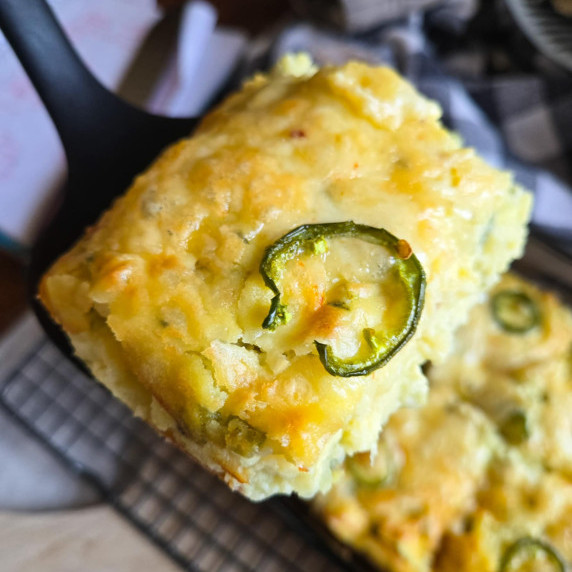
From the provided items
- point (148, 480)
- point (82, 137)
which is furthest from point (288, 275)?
point (148, 480)

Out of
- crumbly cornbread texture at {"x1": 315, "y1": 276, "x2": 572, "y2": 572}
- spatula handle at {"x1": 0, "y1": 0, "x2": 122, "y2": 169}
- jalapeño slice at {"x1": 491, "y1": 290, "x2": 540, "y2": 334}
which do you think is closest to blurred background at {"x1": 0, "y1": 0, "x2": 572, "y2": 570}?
jalapeño slice at {"x1": 491, "y1": 290, "x2": 540, "y2": 334}

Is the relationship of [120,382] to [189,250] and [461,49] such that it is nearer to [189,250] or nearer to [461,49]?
[189,250]

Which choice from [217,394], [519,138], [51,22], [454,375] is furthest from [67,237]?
[519,138]

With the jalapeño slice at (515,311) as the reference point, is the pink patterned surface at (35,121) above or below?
above

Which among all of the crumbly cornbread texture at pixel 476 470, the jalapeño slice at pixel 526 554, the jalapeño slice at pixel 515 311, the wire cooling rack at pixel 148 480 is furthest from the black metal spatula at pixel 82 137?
the jalapeño slice at pixel 526 554

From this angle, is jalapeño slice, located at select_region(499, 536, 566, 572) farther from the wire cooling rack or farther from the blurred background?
the blurred background

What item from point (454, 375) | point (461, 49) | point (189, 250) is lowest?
point (454, 375)

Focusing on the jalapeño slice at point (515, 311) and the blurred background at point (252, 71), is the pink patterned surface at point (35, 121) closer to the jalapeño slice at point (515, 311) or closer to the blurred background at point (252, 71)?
the blurred background at point (252, 71)
